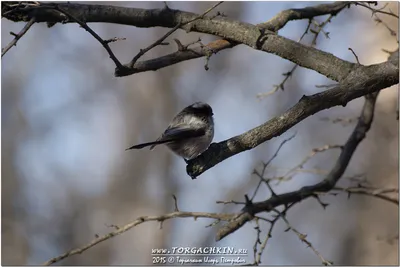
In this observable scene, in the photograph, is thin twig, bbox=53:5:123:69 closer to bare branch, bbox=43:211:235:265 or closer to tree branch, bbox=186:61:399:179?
tree branch, bbox=186:61:399:179

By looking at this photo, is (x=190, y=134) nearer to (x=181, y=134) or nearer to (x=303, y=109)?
(x=181, y=134)

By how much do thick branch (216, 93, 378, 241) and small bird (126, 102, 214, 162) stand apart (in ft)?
1.49

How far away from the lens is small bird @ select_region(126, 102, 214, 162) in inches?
120

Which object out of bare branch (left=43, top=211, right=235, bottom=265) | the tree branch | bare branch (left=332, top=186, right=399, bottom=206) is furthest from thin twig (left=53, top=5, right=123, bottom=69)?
bare branch (left=332, top=186, right=399, bottom=206)

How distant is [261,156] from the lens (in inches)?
307

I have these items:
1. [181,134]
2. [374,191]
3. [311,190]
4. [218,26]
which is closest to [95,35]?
[218,26]

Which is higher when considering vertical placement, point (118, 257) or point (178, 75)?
point (178, 75)

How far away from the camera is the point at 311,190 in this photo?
10.9 ft

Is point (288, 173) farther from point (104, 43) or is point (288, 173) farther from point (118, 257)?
point (118, 257)

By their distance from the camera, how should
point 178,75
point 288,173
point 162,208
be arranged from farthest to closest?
point 178,75
point 162,208
point 288,173

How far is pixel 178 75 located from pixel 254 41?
6.39 meters

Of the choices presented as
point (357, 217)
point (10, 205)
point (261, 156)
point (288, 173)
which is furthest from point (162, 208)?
point (288, 173)

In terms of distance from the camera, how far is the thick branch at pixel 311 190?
303cm

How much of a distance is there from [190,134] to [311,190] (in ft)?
2.87
